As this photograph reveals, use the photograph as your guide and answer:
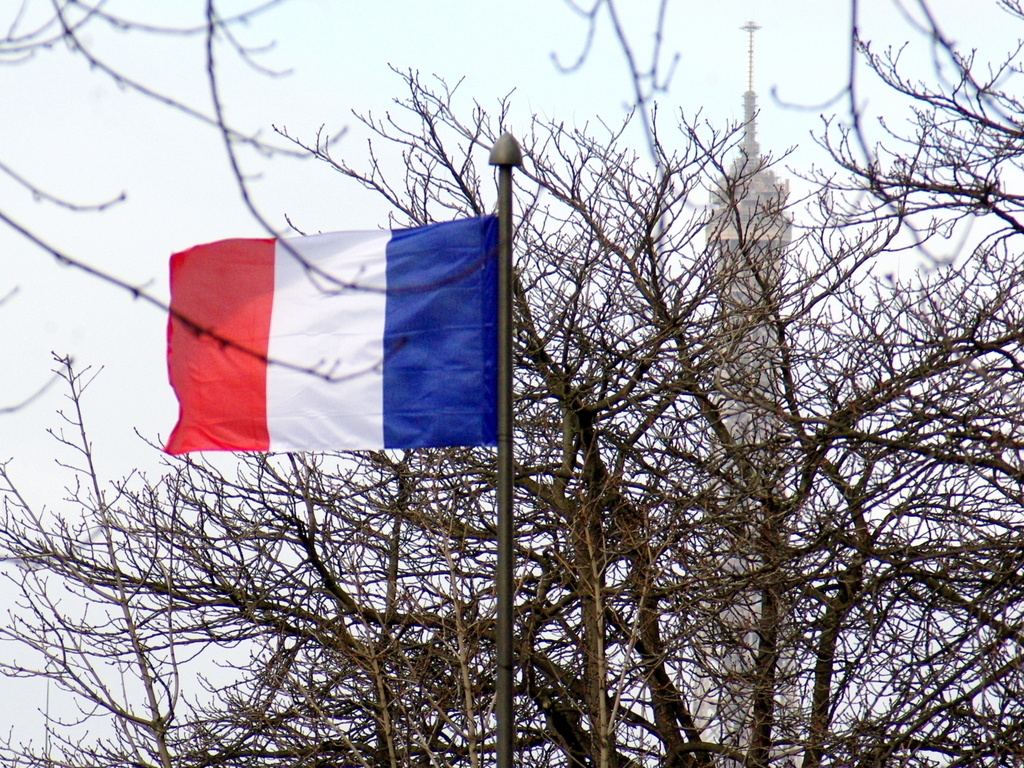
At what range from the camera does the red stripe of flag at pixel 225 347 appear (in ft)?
23.3

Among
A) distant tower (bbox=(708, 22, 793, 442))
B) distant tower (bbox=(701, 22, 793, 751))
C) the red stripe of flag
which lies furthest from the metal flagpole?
distant tower (bbox=(708, 22, 793, 442))

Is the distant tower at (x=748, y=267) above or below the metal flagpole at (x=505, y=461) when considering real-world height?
above

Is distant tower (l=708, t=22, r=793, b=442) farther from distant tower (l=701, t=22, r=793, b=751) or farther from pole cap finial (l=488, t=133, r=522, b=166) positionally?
pole cap finial (l=488, t=133, r=522, b=166)

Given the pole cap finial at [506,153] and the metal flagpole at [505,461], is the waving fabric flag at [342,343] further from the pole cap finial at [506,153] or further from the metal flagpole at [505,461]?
the pole cap finial at [506,153]

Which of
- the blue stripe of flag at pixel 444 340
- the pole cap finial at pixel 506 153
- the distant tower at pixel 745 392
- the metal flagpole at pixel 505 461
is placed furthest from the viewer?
the distant tower at pixel 745 392

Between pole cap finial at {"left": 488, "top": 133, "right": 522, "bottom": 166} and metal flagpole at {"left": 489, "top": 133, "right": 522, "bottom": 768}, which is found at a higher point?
pole cap finial at {"left": 488, "top": 133, "right": 522, "bottom": 166}

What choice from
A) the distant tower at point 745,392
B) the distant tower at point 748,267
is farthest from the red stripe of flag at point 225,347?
the distant tower at point 748,267

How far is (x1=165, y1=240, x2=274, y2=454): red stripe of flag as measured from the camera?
23.3 ft

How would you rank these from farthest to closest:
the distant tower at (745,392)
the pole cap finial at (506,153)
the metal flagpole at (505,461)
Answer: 1. the distant tower at (745,392)
2. the pole cap finial at (506,153)
3. the metal flagpole at (505,461)

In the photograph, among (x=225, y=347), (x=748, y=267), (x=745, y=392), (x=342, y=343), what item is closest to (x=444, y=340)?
(x=342, y=343)

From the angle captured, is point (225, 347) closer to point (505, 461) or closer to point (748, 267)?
point (505, 461)

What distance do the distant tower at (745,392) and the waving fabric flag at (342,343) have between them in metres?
3.35

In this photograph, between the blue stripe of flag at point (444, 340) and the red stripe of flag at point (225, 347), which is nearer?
the blue stripe of flag at point (444, 340)

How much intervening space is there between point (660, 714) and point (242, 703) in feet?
12.1
